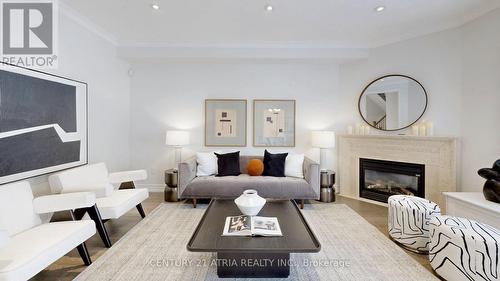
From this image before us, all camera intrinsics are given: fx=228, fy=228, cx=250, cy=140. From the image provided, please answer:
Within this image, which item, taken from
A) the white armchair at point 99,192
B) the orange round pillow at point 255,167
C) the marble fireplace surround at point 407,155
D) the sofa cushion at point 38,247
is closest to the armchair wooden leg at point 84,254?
the sofa cushion at point 38,247

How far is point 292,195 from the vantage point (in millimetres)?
3459

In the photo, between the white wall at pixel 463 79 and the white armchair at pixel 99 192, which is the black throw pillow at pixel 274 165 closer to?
the white armchair at pixel 99 192

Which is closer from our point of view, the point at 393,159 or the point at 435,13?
the point at 435,13

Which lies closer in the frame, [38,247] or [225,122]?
[38,247]

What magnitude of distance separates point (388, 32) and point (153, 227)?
4.41 m

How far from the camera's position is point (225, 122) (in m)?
4.42

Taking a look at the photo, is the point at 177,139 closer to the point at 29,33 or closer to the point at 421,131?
the point at 29,33

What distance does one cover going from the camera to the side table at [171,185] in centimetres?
374

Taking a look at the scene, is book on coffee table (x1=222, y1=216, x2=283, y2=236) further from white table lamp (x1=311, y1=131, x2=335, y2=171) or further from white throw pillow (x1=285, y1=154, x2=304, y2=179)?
white table lamp (x1=311, y1=131, x2=335, y2=171)

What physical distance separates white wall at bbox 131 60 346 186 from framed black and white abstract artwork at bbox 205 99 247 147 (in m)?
0.11

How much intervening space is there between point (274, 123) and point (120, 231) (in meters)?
3.00

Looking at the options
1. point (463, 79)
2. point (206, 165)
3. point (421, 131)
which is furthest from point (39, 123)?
point (463, 79)

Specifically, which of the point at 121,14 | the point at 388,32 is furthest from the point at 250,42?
the point at 388,32

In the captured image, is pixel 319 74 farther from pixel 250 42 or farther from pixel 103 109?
pixel 103 109
